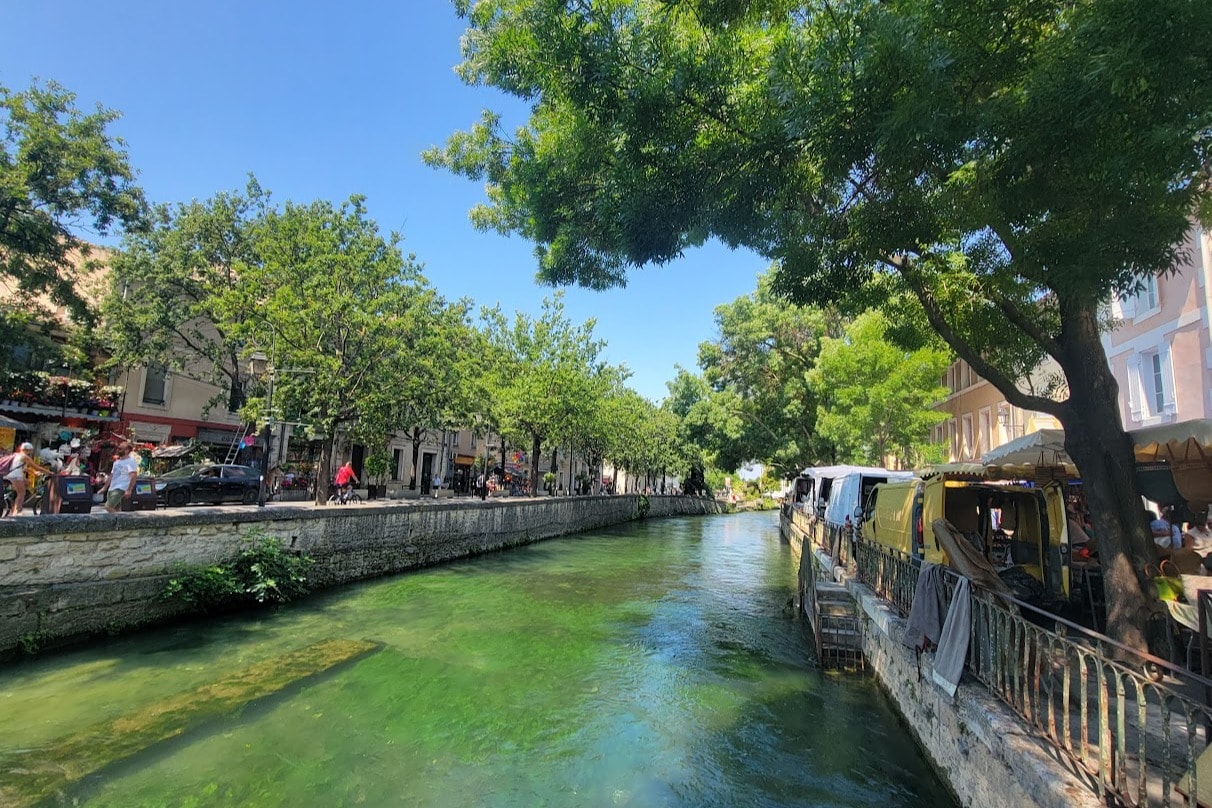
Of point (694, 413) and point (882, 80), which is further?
point (694, 413)

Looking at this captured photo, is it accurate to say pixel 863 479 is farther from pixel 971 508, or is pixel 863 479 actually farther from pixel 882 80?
pixel 882 80

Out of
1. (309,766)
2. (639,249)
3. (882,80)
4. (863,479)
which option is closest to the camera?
(882,80)

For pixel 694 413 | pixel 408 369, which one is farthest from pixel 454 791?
pixel 694 413

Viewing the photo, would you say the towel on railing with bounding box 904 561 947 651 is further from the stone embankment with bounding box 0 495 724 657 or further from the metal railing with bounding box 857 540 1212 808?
the stone embankment with bounding box 0 495 724 657

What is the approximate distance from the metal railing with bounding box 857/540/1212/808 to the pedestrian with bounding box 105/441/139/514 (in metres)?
13.2

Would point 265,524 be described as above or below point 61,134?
below

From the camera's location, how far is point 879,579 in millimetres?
9445

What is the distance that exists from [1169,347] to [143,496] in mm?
21690

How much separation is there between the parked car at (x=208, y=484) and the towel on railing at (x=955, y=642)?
16.3m

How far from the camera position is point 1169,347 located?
13867mm

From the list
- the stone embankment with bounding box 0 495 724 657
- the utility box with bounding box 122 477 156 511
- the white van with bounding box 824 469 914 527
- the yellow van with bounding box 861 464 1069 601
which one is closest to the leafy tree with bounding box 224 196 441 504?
the stone embankment with bounding box 0 495 724 657

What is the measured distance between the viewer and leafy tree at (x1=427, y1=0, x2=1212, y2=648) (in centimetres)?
412

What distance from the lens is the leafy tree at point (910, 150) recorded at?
412 centimetres

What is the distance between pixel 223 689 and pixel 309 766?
2736 mm
